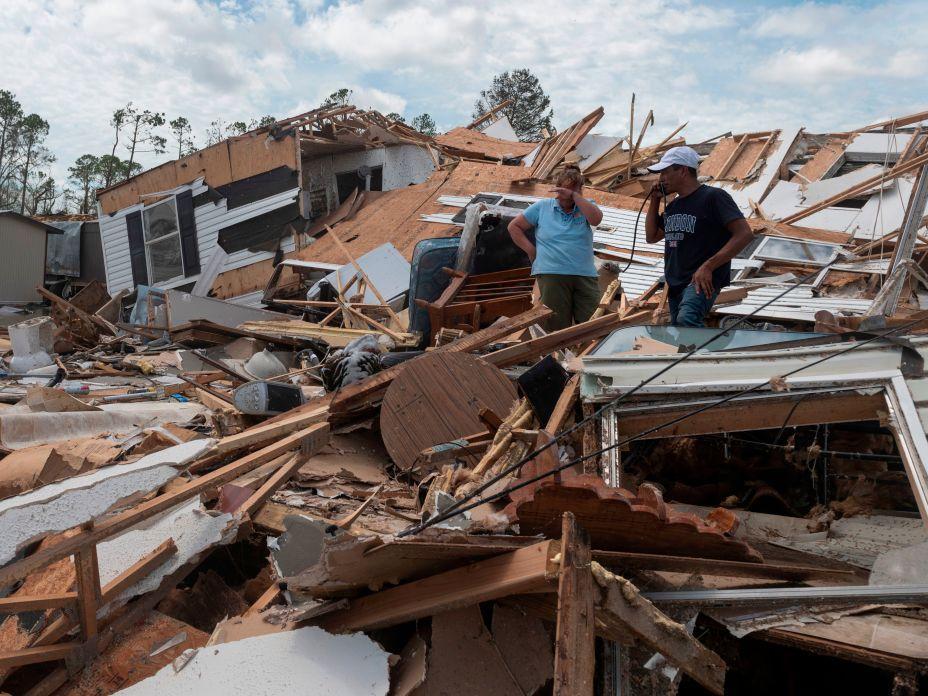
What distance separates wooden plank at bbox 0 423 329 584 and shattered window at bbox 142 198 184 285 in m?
11.5

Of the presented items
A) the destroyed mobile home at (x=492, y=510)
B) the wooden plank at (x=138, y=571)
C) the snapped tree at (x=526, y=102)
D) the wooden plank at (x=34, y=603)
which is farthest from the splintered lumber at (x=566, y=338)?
the snapped tree at (x=526, y=102)

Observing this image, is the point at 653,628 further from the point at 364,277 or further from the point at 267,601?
the point at 364,277

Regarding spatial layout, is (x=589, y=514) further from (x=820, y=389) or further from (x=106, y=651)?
(x=106, y=651)

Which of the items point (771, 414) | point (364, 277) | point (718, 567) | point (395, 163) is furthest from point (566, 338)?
point (395, 163)

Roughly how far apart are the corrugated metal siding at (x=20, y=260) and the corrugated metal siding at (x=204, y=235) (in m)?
5.36

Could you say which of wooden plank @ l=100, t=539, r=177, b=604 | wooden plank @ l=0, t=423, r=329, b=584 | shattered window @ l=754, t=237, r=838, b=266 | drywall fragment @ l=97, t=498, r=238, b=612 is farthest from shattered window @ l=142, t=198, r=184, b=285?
wooden plank @ l=100, t=539, r=177, b=604

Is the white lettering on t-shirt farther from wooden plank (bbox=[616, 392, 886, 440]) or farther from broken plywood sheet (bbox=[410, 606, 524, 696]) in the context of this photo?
broken plywood sheet (bbox=[410, 606, 524, 696])

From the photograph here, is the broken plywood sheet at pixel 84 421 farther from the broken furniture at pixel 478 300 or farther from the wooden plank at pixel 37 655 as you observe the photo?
the wooden plank at pixel 37 655

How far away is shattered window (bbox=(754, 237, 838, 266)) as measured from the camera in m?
9.47

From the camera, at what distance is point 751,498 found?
3541 mm

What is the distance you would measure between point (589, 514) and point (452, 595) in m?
0.50

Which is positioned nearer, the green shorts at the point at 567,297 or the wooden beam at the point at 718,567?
the wooden beam at the point at 718,567

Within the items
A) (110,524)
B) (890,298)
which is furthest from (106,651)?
(890,298)

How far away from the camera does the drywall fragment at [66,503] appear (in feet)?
8.18
